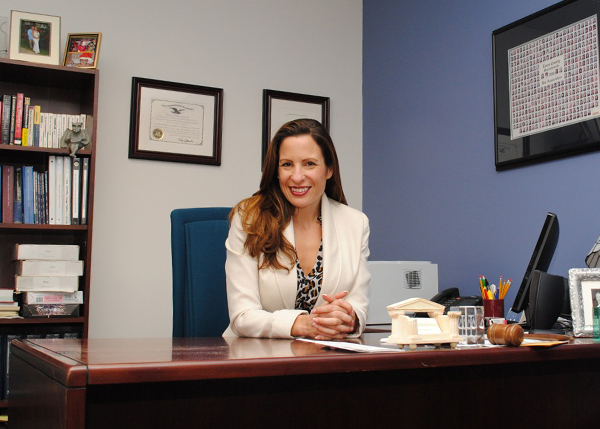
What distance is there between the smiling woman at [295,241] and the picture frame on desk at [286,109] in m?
1.61

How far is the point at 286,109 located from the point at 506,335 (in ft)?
8.64

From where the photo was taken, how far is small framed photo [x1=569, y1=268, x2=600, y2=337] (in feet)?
4.98

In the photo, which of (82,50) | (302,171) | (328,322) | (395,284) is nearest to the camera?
(328,322)

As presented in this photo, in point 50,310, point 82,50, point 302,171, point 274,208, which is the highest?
point 82,50

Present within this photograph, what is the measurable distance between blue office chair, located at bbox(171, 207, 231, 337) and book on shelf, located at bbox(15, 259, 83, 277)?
0.99 m

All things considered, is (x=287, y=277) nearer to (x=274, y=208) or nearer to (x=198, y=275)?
(x=274, y=208)

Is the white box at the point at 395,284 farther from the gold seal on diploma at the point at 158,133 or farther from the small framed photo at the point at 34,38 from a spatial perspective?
the small framed photo at the point at 34,38

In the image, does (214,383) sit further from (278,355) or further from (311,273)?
(311,273)

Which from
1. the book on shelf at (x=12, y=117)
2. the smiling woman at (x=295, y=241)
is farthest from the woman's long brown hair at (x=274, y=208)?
the book on shelf at (x=12, y=117)

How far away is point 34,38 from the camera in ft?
9.43

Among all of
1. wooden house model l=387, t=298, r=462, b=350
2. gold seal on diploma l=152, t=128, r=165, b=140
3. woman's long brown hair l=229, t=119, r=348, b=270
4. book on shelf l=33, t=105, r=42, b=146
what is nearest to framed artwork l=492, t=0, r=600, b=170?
woman's long brown hair l=229, t=119, r=348, b=270

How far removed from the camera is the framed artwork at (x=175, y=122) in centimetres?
325

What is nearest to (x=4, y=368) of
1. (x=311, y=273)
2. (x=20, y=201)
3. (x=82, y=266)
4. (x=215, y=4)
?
(x=82, y=266)

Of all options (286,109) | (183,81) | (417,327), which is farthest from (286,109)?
(417,327)
